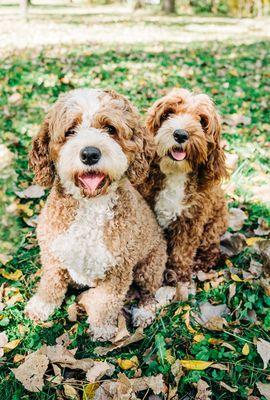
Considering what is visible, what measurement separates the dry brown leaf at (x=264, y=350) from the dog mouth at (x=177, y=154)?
1.45 m

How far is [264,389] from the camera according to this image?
2.82 metres

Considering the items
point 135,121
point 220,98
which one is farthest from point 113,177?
point 220,98

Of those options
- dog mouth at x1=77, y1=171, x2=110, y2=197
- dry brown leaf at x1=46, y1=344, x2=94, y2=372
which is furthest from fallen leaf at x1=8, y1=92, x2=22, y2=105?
dry brown leaf at x1=46, y1=344, x2=94, y2=372

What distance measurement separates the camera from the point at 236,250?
4.10 meters

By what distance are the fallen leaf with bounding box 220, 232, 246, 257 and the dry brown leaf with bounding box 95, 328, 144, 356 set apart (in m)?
1.27

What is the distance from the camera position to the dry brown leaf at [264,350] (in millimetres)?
2980

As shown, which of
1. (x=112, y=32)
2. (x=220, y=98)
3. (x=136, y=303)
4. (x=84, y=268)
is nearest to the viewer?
(x=84, y=268)

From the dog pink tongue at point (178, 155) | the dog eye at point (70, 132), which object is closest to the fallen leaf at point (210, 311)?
the dog pink tongue at point (178, 155)

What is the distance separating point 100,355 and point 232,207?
223cm

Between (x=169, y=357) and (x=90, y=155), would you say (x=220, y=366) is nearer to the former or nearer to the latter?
(x=169, y=357)

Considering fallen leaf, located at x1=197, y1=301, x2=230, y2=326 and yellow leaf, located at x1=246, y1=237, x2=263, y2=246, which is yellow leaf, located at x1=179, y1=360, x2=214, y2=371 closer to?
fallen leaf, located at x1=197, y1=301, x2=230, y2=326

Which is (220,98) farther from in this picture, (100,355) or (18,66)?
(100,355)

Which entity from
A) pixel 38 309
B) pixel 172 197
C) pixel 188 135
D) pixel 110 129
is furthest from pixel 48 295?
pixel 188 135

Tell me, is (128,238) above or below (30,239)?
above
